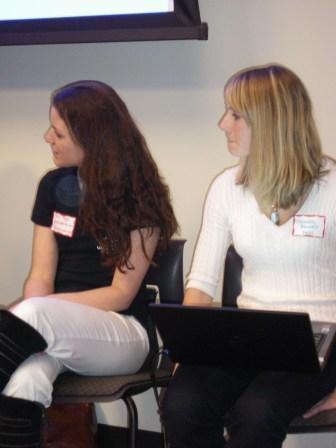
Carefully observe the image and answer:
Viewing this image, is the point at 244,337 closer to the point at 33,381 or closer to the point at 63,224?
the point at 33,381

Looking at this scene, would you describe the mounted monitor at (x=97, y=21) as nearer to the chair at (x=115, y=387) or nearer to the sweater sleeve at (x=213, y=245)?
the sweater sleeve at (x=213, y=245)

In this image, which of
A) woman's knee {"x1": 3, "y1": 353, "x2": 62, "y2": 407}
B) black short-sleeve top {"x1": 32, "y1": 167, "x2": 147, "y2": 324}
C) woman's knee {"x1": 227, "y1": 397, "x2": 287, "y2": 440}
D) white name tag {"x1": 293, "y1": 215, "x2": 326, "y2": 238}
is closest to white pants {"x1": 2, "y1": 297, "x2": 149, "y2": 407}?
woman's knee {"x1": 3, "y1": 353, "x2": 62, "y2": 407}

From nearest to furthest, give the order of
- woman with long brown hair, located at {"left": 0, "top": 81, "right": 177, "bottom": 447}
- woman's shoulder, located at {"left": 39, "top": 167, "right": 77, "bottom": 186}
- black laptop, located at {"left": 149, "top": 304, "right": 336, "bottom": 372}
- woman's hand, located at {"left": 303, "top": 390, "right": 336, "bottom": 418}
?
1. black laptop, located at {"left": 149, "top": 304, "right": 336, "bottom": 372}
2. woman's hand, located at {"left": 303, "top": 390, "right": 336, "bottom": 418}
3. woman with long brown hair, located at {"left": 0, "top": 81, "right": 177, "bottom": 447}
4. woman's shoulder, located at {"left": 39, "top": 167, "right": 77, "bottom": 186}

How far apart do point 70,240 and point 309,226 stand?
70 cm

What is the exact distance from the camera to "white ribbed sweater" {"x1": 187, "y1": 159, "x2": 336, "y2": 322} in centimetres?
175

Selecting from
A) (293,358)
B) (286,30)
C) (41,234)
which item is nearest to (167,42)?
(286,30)

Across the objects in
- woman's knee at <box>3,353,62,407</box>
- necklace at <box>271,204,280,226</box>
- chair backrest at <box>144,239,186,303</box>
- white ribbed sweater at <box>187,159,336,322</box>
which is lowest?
woman's knee at <box>3,353,62,407</box>

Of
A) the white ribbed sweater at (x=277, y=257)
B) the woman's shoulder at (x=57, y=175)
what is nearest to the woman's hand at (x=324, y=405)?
the white ribbed sweater at (x=277, y=257)

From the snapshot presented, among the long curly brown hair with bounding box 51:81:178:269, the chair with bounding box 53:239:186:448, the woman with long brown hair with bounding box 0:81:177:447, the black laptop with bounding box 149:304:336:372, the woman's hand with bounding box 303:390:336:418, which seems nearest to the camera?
the black laptop with bounding box 149:304:336:372

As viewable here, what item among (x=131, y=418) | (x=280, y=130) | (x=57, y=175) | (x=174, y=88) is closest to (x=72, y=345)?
(x=131, y=418)

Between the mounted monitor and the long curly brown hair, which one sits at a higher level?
the mounted monitor

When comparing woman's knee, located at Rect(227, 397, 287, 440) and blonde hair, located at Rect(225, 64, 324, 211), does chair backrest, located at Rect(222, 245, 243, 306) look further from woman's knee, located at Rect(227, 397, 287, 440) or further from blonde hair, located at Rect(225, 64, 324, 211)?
woman's knee, located at Rect(227, 397, 287, 440)

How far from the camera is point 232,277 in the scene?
2023 millimetres

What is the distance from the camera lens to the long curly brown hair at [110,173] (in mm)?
1958
